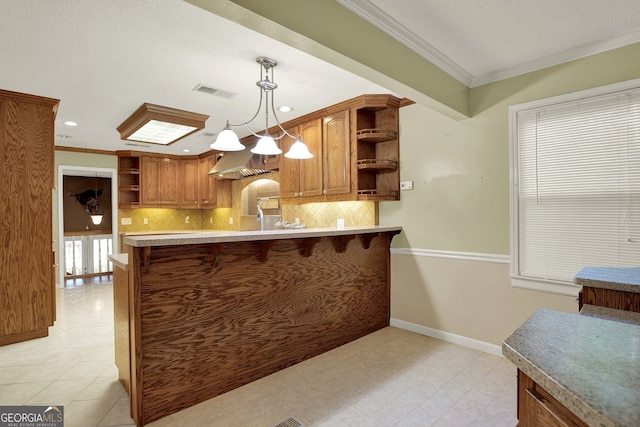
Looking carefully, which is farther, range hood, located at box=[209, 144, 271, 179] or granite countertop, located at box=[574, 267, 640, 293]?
range hood, located at box=[209, 144, 271, 179]

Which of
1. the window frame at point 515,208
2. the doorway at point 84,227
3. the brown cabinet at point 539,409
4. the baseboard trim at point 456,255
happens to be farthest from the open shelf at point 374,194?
the doorway at point 84,227

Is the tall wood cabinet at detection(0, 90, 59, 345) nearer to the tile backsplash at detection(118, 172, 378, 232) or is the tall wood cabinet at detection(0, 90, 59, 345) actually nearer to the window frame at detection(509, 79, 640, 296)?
the tile backsplash at detection(118, 172, 378, 232)

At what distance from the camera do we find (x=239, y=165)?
4.84 meters

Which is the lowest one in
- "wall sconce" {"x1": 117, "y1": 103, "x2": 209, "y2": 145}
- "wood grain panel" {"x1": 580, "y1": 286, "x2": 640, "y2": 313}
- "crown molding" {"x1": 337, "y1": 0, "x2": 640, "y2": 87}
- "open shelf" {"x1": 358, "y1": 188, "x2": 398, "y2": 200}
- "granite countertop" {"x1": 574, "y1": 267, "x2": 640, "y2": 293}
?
"wood grain panel" {"x1": 580, "y1": 286, "x2": 640, "y2": 313}

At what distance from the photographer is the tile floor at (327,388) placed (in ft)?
6.55

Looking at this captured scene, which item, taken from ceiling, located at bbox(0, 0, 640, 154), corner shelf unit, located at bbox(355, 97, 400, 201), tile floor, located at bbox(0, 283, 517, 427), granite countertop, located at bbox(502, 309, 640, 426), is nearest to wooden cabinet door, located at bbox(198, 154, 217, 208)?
ceiling, located at bbox(0, 0, 640, 154)

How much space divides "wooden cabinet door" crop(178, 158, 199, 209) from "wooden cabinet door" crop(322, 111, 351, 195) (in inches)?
144

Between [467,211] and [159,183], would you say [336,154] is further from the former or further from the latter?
[159,183]

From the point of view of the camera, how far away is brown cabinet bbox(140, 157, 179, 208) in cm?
621

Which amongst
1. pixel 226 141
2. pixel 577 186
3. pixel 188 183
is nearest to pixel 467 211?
pixel 577 186

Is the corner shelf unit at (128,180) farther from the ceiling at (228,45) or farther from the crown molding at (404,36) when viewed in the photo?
the crown molding at (404,36)

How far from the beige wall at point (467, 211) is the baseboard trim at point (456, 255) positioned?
14 mm

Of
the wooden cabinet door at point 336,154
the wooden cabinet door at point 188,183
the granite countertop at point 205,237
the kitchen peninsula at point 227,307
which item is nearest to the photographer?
the granite countertop at point 205,237

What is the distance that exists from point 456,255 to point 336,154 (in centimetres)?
164
